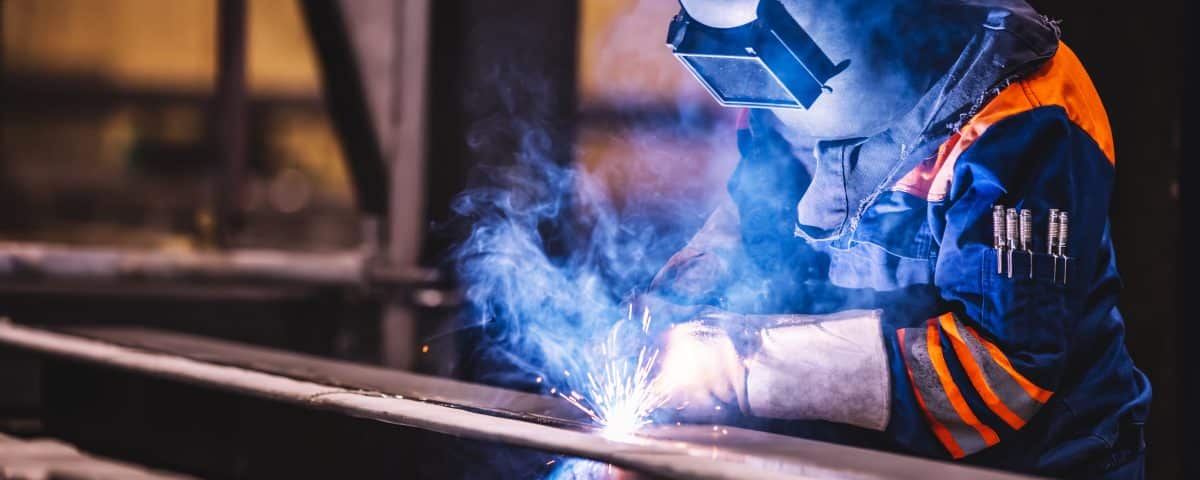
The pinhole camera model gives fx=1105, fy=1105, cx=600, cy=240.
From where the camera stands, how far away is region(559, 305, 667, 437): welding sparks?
1796mm

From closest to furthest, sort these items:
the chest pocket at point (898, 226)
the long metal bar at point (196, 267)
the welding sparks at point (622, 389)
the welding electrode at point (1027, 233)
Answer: the welding electrode at point (1027, 233) < the chest pocket at point (898, 226) < the welding sparks at point (622, 389) < the long metal bar at point (196, 267)

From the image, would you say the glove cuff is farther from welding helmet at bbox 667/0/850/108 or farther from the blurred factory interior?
the blurred factory interior

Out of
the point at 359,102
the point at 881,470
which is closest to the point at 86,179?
the point at 359,102

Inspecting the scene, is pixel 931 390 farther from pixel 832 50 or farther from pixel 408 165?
pixel 408 165

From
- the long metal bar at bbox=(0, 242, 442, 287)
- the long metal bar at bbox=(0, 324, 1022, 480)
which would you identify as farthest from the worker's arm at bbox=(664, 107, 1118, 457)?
the long metal bar at bbox=(0, 242, 442, 287)

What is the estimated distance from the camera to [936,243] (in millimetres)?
1648

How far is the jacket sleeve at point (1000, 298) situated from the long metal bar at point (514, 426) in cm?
15

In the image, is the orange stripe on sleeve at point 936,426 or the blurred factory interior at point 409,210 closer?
the orange stripe on sleeve at point 936,426

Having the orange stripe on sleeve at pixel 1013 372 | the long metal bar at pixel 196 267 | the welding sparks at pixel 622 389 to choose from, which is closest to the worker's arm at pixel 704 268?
the welding sparks at pixel 622 389

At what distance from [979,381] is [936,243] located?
0.78ft

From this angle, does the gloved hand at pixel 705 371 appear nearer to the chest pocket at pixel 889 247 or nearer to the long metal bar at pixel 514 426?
the long metal bar at pixel 514 426

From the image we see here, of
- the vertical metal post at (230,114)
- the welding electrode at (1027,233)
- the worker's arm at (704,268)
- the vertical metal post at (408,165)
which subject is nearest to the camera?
the welding electrode at (1027,233)

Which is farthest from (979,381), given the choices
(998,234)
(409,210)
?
(409,210)

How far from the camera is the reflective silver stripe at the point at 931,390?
1.54 m
